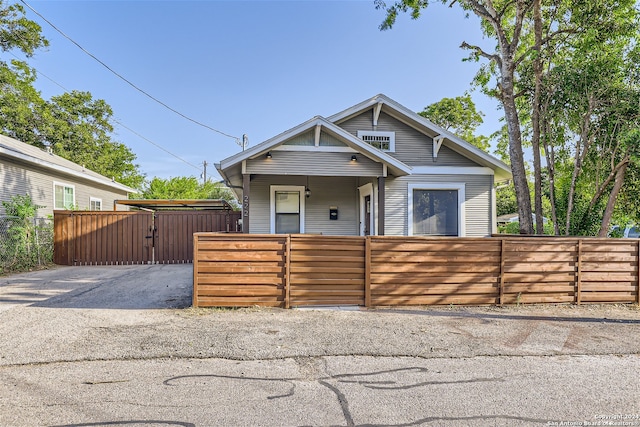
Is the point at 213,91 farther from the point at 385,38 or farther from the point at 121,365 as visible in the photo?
the point at 121,365

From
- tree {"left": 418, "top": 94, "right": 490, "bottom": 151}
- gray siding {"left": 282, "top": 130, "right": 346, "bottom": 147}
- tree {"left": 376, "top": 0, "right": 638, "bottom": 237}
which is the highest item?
tree {"left": 418, "top": 94, "right": 490, "bottom": 151}

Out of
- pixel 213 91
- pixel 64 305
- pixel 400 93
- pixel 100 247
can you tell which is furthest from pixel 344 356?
pixel 213 91

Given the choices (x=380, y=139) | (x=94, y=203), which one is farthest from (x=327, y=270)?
(x=94, y=203)

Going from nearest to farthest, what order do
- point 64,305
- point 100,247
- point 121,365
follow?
point 121,365 < point 64,305 < point 100,247

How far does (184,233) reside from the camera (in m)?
12.6

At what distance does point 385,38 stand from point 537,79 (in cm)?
661

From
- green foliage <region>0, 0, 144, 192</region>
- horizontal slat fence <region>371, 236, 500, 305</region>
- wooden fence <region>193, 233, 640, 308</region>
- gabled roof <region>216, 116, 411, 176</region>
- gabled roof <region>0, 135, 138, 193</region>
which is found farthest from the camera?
green foliage <region>0, 0, 144, 192</region>

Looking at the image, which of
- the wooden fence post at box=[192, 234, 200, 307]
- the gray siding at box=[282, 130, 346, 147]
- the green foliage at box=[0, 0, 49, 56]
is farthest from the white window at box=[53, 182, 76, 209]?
the wooden fence post at box=[192, 234, 200, 307]

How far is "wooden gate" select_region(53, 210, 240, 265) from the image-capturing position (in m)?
11.8

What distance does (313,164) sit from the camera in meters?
8.30

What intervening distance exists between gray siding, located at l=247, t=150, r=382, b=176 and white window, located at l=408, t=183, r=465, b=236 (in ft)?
7.90

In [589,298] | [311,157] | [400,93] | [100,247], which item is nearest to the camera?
[589,298]

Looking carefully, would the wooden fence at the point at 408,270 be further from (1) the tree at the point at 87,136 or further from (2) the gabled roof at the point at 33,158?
(1) the tree at the point at 87,136

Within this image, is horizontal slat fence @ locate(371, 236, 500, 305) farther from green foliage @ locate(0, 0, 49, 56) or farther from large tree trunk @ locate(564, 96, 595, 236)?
green foliage @ locate(0, 0, 49, 56)
